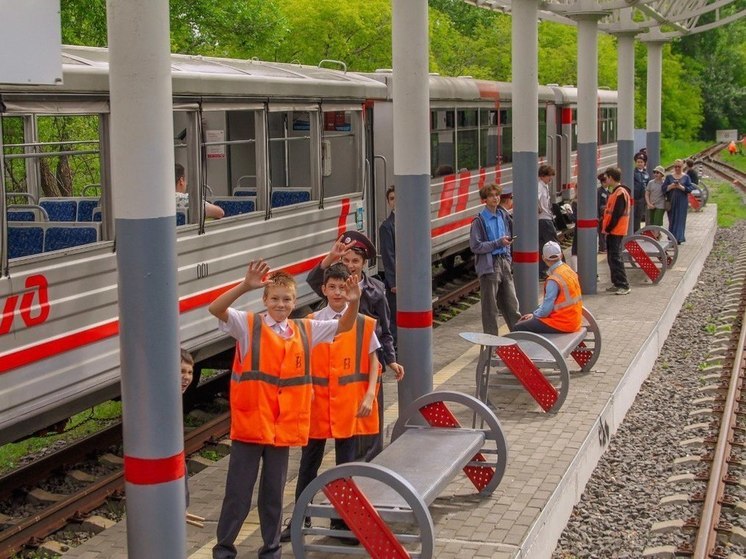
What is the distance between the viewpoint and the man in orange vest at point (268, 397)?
673 cm

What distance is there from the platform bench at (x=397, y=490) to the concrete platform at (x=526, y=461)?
32cm

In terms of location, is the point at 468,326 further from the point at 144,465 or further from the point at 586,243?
the point at 144,465

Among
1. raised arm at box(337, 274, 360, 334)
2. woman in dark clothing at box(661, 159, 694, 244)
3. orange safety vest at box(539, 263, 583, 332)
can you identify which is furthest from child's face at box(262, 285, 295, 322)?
woman in dark clothing at box(661, 159, 694, 244)

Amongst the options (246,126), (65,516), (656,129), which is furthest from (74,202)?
(656,129)

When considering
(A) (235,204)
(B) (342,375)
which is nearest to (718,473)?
(B) (342,375)

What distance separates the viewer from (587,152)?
17719 millimetres

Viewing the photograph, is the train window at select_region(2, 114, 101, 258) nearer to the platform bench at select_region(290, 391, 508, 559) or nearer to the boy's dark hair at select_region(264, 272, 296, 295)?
the boy's dark hair at select_region(264, 272, 296, 295)

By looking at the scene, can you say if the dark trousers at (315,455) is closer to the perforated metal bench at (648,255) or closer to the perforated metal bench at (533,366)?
the perforated metal bench at (533,366)

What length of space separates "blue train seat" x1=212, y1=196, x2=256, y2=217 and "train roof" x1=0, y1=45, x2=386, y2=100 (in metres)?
0.96

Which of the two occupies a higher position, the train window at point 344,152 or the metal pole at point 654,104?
the metal pole at point 654,104

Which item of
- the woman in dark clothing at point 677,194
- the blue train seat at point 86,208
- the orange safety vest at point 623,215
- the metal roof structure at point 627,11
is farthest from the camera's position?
the woman in dark clothing at point 677,194

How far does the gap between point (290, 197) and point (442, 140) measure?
199 inches

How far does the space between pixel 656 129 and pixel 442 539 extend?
70.9 ft

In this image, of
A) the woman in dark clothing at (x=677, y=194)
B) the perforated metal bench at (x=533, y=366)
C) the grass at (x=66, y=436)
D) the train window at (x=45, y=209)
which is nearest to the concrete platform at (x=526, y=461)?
the perforated metal bench at (x=533, y=366)
